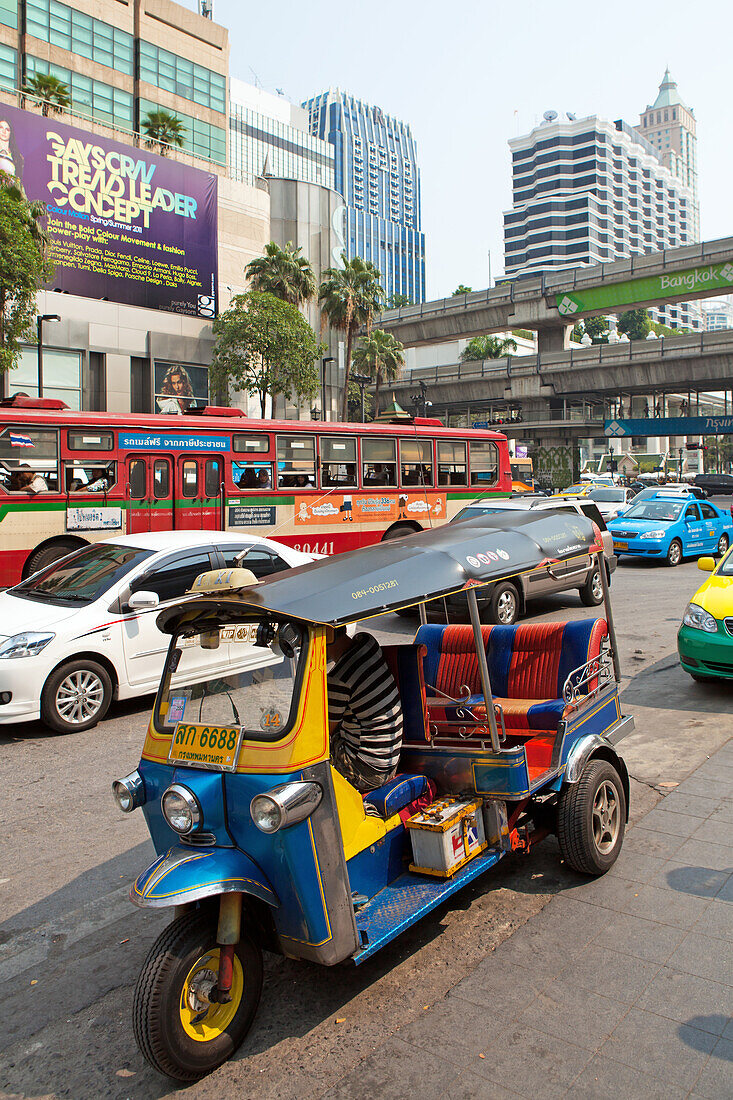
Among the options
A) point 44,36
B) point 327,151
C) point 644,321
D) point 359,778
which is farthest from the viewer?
point 327,151

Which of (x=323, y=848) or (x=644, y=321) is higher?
(x=644, y=321)

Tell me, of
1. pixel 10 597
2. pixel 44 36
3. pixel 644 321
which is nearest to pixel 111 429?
pixel 10 597

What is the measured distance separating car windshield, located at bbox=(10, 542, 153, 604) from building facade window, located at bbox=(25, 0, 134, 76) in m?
41.6

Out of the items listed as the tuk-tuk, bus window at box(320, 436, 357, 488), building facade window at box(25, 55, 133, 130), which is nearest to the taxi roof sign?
the tuk-tuk

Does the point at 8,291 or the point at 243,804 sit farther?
the point at 8,291

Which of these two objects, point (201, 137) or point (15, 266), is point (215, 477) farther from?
point (201, 137)

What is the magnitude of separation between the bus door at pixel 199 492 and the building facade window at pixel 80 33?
3573 centimetres

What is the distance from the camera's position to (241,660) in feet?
11.3

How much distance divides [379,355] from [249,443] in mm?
37021

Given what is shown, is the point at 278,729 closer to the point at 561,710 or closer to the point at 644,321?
the point at 561,710

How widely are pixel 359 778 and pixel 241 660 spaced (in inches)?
33.8

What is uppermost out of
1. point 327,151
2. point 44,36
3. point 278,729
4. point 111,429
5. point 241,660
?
point 327,151

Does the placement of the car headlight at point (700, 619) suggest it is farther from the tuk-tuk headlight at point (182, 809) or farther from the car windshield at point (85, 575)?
the tuk-tuk headlight at point (182, 809)

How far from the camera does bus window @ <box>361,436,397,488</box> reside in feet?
57.5
